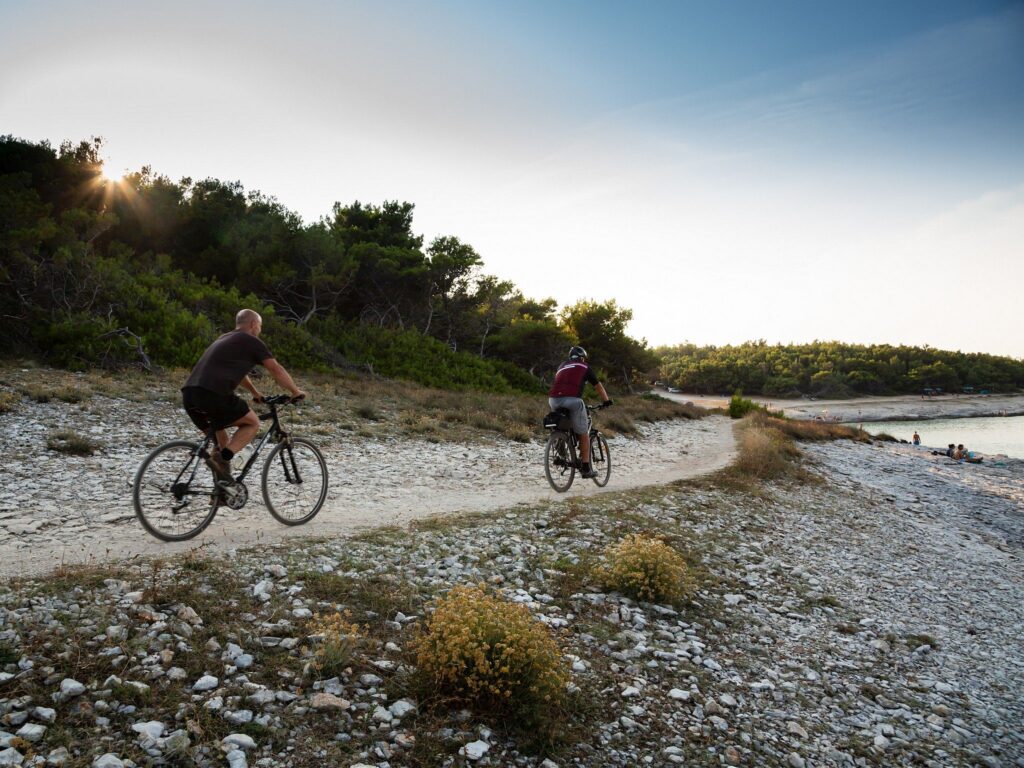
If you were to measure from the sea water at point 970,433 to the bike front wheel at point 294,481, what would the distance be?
164 ft

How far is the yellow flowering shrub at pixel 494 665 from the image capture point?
5172mm

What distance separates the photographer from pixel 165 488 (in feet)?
24.6

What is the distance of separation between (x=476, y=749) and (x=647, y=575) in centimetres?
439

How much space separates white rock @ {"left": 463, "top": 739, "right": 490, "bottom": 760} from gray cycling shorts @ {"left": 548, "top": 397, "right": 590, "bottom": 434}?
332 inches

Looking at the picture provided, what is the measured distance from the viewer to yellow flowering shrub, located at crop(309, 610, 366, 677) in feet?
17.1

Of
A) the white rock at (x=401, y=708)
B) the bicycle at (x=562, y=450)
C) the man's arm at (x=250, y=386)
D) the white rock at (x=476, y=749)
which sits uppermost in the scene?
the man's arm at (x=250, y=386)

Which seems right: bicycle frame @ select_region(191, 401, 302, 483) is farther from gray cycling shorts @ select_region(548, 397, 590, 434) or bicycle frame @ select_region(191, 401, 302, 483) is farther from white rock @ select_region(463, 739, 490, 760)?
gray cycling shorts @ select_region(548, 397, 590, 434)

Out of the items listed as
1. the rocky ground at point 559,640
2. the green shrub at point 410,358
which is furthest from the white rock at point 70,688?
the green shrub at point 410,358

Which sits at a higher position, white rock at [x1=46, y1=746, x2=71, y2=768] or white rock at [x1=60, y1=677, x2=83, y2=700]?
white rock at [x1=60, y1=677, x2=83, y2=700]

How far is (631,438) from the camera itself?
27.3 m

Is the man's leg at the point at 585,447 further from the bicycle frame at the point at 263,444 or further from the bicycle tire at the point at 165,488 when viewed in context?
the bicycle tire at the point at 165,488

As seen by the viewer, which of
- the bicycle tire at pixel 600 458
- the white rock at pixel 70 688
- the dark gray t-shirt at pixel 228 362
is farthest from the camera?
the bicycle tire at pixel 600 458

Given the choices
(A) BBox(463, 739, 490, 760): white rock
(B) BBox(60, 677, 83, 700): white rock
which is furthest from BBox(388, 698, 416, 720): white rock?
(B) BBox(60, 677, 83, 700): white rock

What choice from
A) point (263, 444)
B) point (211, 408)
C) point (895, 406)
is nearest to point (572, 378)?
point (263, 444)
